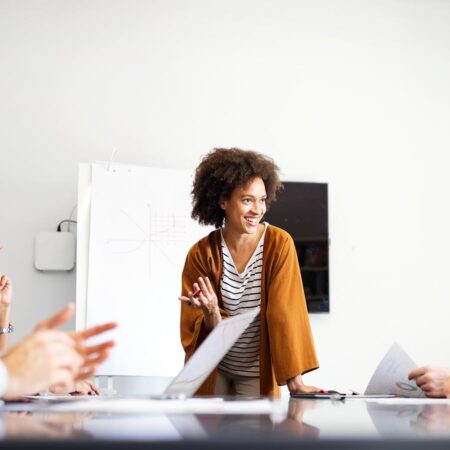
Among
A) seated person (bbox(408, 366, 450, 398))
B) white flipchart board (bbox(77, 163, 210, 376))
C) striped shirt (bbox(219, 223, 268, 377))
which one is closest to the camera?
seated person (bbox(408, 366, 450, 398))

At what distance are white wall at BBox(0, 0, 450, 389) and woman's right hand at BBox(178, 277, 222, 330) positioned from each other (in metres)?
1.76

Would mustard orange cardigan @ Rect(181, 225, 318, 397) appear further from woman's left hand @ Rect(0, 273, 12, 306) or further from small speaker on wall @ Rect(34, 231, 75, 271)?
small speaker on wall @ Rect(34, 231, 75, 271)

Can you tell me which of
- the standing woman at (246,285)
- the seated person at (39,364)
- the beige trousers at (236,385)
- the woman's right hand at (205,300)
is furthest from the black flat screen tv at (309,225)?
the seated person at (39,364)

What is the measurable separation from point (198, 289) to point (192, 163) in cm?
191

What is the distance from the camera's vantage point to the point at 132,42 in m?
4.15

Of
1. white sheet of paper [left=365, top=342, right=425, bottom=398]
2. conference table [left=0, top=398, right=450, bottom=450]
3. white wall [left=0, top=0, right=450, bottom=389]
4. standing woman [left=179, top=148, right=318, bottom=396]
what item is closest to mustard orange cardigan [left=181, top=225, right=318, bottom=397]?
standing woman [left=179, top=148, right=318, bottom=396]

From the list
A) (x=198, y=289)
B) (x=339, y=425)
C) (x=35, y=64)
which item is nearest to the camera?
(x=339, y=425)

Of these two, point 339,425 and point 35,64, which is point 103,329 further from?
point 35,64

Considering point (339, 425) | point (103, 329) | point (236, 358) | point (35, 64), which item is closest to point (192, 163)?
point (35, 64)

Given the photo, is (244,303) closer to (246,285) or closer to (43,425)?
(246,285)

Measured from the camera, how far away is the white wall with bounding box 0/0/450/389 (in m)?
3.98

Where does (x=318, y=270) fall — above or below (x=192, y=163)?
below

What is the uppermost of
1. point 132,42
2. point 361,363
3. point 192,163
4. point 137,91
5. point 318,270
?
point 132,42

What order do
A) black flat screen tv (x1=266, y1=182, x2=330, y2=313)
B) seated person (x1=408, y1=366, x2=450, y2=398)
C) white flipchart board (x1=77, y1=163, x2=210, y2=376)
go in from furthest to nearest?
black flat screen tv (x1=266, y1=182, x2=330, y2=313)
white flipchart board (x1=77, y1=163, x2=210, y2=376)
seated person (x1=408, y1=366, x2=450, y2=398)
